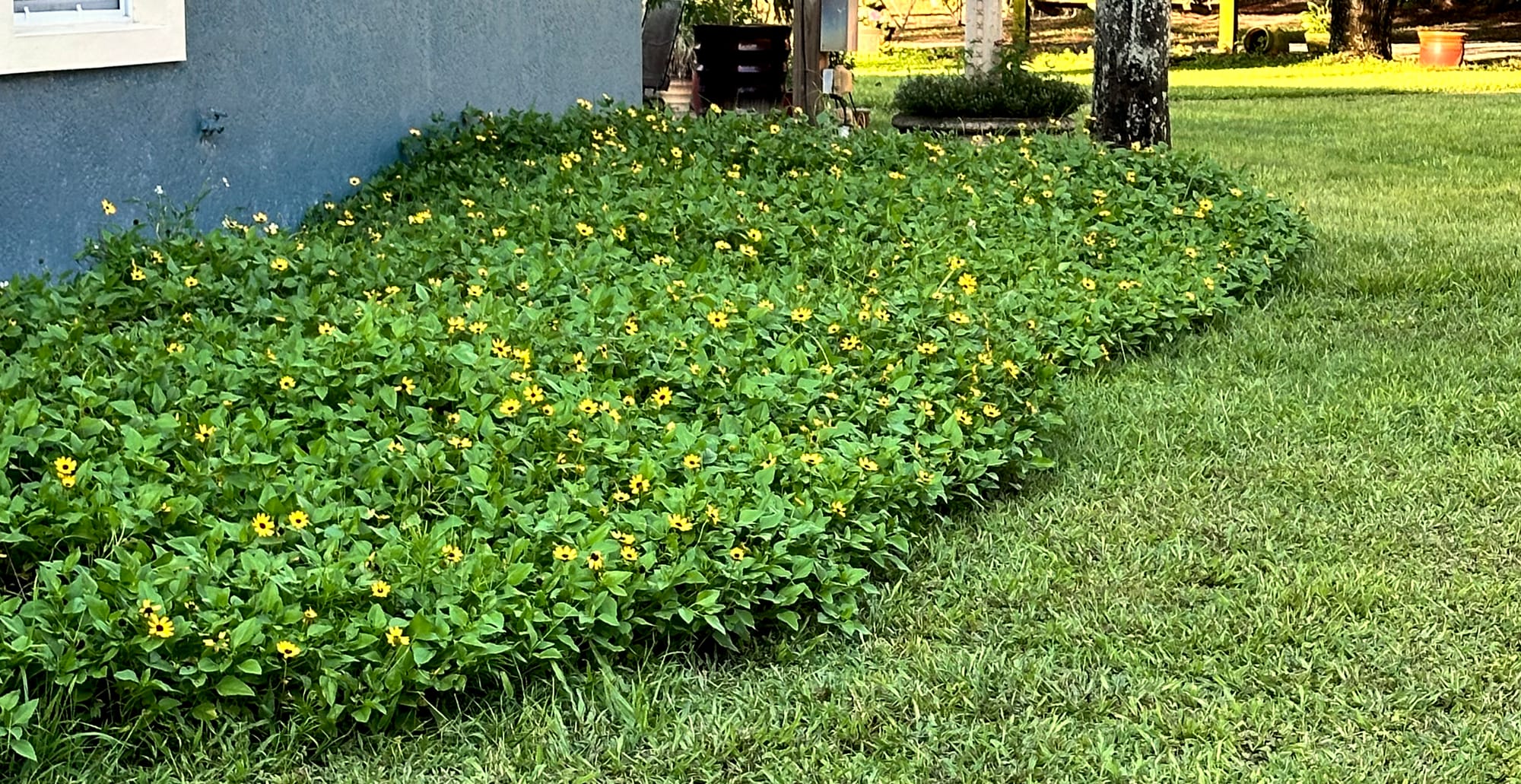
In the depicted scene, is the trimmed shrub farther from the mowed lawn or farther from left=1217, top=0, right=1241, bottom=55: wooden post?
left=1217, top=0, right=1241, bottom=55: wooden post

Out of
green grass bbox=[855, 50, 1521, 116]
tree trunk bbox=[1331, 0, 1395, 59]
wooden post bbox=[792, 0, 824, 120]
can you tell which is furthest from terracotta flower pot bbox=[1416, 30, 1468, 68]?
wooden post bbox=[792, 0, 824, 120]

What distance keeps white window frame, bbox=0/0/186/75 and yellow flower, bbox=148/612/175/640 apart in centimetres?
301

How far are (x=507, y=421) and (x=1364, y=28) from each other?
932 inches

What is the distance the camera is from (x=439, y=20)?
748 centimetres

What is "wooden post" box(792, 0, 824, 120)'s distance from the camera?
12.3m

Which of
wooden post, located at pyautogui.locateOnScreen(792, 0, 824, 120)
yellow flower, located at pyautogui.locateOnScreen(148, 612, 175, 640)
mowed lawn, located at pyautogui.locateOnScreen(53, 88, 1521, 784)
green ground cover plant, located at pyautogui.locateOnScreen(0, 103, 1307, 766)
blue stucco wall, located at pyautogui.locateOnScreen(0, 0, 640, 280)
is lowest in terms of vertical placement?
mowed lawn, located at pyautogui.locateOnScreen(53, 88, 1521, 784)

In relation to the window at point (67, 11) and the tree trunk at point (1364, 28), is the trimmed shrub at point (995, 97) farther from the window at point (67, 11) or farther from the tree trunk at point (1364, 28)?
the tree trunk at point (1364, 28)

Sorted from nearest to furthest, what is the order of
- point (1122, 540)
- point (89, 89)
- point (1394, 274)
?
point (1122, 540)
point (89, 89)
point (1394, 274)

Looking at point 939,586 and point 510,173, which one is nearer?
point 939,586

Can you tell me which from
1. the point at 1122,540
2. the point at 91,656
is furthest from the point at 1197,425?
the point at 91,656

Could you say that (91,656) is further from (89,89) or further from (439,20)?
(439,20)

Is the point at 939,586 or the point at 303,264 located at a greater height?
the point at 303,264

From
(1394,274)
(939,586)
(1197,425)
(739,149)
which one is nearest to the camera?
(939,586)

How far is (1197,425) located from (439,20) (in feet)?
14.1
